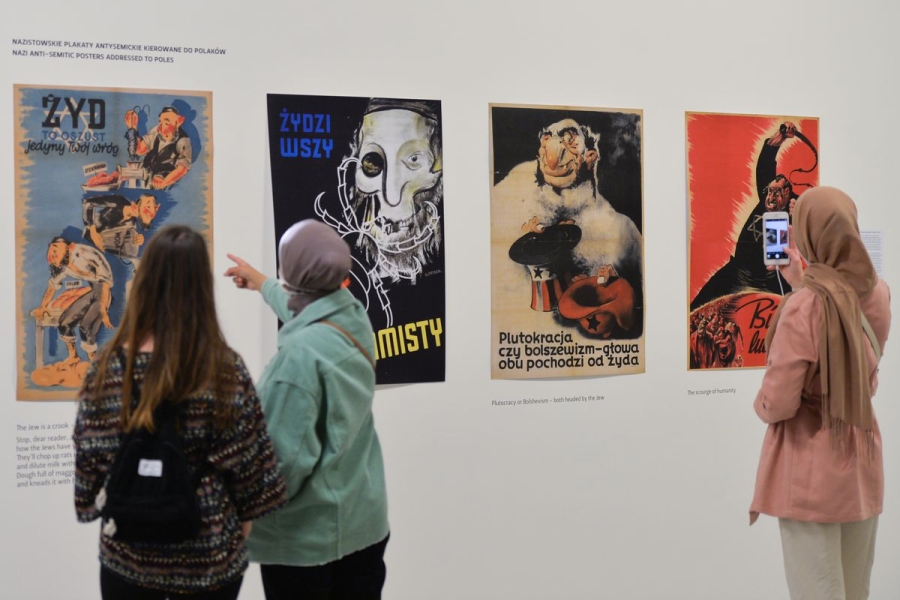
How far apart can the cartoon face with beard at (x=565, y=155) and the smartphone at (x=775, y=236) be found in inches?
27.6

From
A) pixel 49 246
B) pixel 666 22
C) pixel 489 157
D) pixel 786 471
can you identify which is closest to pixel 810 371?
pixel 786 471

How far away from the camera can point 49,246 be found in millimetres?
2814

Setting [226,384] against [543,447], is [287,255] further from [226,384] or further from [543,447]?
[543,447]

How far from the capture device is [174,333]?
69.7 inches

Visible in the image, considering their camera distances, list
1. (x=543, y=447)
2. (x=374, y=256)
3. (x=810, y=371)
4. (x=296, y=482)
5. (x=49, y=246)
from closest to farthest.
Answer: (x=296, y=482) < (x=810, y=371) < (x=49, y=246) < (x=374, y=256) < (x=543, y=447)

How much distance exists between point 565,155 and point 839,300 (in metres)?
1.25

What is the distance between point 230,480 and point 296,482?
21 cm

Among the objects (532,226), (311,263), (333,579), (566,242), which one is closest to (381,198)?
(532,226)

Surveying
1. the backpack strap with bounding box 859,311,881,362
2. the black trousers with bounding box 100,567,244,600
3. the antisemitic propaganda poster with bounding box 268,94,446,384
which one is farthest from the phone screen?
the black trousers with bounding box 100,567,244,600

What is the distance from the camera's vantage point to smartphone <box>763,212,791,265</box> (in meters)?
3.06

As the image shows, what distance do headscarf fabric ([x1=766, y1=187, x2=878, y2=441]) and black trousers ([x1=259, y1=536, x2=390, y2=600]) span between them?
137 centimetres

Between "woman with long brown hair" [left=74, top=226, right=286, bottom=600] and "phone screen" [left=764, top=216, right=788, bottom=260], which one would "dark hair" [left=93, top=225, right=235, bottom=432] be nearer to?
"woman with long brown hair" [left=74, top=226, right=286, bottom=600]

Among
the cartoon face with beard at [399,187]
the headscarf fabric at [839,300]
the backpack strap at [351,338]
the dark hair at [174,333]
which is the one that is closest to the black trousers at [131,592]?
the dark hair at [174,333]

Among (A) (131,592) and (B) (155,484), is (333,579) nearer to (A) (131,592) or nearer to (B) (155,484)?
(A) (131,592)
